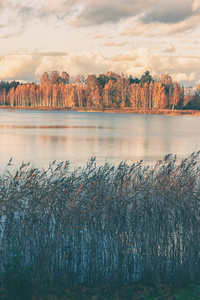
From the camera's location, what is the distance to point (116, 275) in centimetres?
1002

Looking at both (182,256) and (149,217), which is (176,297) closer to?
(182,256)

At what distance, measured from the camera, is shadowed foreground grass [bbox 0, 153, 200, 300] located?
9.62 metres

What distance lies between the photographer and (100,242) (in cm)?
1033

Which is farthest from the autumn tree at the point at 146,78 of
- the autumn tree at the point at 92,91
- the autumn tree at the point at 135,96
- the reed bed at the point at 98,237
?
the reed bed at the point at 98,237

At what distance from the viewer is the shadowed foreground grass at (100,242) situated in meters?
9.62

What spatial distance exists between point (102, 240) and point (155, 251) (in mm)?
1309

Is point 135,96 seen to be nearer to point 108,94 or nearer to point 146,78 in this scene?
point 108,94

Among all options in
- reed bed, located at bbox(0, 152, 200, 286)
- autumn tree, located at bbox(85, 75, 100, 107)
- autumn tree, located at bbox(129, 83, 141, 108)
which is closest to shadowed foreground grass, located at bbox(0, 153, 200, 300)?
reed bed, located at bbox(0, 152, 200, 286)

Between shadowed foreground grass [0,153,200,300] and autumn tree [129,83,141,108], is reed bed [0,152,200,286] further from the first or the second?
autumn tree [129,83,141,108]

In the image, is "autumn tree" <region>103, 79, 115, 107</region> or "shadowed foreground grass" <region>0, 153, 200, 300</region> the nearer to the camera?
"shadowed foreground grass" <region>0, 153, 200, 300</region>

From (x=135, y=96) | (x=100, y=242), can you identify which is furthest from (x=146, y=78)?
(x=100, y=242)

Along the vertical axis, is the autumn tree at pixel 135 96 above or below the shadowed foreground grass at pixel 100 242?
above

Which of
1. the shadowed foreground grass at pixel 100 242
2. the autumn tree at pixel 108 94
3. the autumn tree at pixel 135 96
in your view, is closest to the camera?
the shadowed foreground grass at pixel 100 242

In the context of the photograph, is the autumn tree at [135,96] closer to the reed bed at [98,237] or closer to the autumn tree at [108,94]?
the autumn tree at [108,94]
